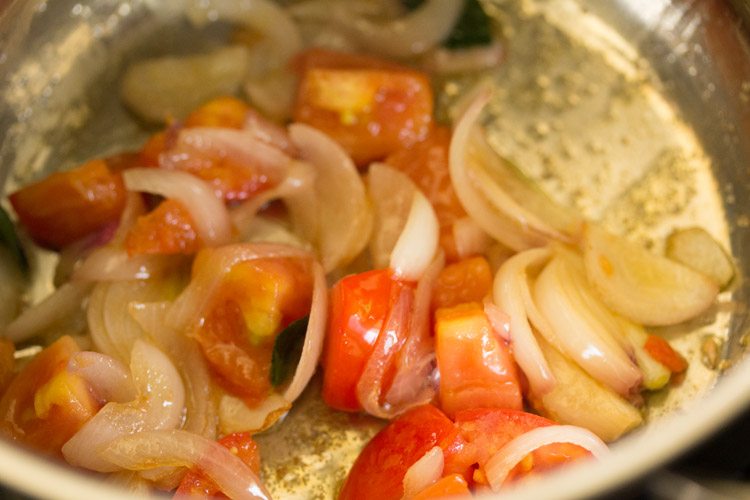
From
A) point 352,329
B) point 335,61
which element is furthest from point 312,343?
point 335,61

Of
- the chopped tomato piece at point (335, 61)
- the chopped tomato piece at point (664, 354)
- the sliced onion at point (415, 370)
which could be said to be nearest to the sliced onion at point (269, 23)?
the chopped tomato piece at point (335, 61)

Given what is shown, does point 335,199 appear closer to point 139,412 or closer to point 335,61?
point 335,61

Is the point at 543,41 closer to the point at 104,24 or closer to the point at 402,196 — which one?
the point at 402,196

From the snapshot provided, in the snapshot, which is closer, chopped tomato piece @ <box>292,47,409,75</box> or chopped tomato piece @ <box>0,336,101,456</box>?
chopped tomato piece @ <box>0,336,101,456</box>

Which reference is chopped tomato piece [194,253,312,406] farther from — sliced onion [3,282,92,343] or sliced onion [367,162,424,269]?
sliced onion [3,282,92,343]

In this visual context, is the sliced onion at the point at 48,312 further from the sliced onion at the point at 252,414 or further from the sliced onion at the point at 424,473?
the sliced onion at the point at 424,473

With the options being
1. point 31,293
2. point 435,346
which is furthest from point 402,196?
point 31,293

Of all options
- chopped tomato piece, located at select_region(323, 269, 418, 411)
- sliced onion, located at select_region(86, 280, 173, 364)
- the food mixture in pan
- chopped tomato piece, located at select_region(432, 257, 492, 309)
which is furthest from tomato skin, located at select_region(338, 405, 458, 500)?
sliced onion, located at select_region(86, 280, 173, 364)
